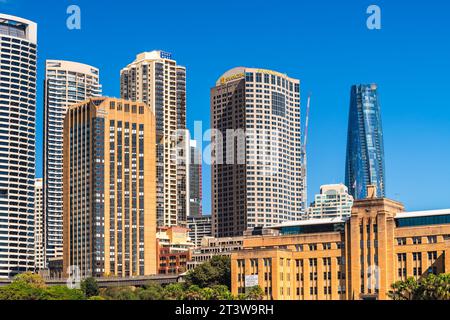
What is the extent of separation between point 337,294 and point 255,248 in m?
18.3

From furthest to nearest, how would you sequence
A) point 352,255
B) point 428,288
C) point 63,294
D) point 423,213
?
point 63,294 → point 352,255 → point 423,213 → point 428,288

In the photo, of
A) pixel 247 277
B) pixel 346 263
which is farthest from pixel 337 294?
pixel 247 277

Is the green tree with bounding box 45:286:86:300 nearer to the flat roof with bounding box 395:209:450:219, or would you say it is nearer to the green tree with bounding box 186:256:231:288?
the green tree with bounding box 186:256:231:288

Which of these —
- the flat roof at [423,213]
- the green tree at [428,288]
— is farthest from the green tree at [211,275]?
the green tree at [428,288]

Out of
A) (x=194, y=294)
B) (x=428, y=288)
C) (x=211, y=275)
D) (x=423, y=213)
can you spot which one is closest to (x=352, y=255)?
(x=423, y=213)

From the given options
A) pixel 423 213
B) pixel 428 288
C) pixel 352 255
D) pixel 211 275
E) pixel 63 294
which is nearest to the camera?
pixel 428 288

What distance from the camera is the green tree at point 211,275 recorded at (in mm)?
182625

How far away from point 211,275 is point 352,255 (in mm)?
33221

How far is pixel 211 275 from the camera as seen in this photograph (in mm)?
183500

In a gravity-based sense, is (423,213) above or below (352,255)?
above

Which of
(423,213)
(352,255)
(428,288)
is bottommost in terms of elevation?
(428,288)

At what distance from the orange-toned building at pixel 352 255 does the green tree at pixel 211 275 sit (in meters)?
12.9

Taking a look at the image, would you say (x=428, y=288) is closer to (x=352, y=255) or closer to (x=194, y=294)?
(x=352, y=255)
